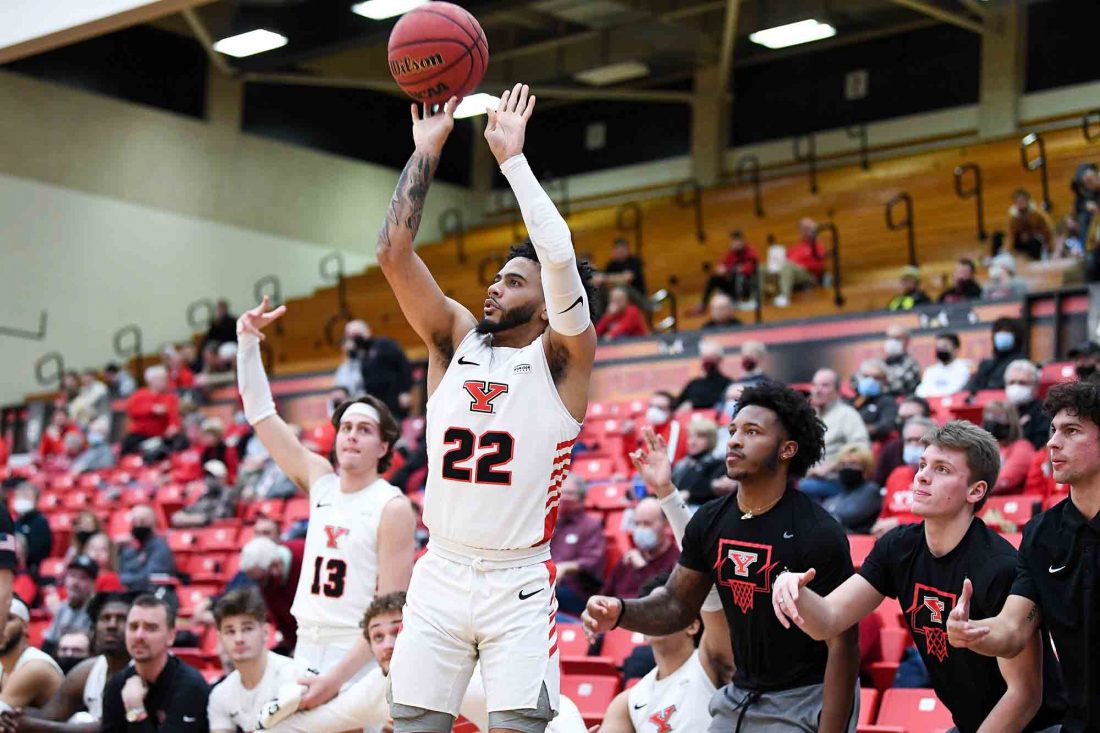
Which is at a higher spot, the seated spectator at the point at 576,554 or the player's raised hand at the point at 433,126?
the player's raised hand at the point at 433,126

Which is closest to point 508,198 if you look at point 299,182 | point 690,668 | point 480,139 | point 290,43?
point 480,139

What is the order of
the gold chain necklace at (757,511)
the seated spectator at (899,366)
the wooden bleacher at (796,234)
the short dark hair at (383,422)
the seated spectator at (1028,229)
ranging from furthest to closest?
the wooden bleacher at (796,234) → the seated spectator at (1028,229) → the seated spectator at (899,366) → the short dark hair at (383,422) → the gold chain necklace at (757,511)

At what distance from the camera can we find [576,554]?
29.6ft

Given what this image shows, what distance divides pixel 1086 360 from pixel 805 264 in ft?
27.2

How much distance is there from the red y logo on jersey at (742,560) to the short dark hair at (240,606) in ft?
8.26

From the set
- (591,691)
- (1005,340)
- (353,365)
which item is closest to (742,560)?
(591,691)

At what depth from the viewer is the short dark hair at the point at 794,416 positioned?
510cm

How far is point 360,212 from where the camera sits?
2567 centimetres

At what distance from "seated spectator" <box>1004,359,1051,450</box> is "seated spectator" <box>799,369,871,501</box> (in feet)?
3.36

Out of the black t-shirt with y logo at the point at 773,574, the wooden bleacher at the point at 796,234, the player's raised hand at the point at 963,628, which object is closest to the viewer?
the player's raised hand at the point at 963,628

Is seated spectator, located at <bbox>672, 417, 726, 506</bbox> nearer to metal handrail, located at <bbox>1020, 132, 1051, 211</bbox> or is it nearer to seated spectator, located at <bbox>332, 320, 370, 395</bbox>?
seated spectator, located at <bbox>332, 320, 370, 395</bbox>

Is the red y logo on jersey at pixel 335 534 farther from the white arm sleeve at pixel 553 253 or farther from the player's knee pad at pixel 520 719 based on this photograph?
the white arm sleeve at pixel 553 253

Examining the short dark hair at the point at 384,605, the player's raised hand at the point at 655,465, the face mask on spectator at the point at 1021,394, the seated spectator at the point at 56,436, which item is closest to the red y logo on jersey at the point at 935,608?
the player's raised hand at the point at 655,465

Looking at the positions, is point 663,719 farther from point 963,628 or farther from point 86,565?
point 86,565
